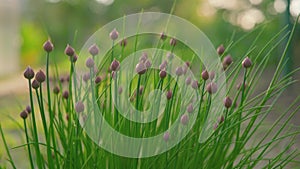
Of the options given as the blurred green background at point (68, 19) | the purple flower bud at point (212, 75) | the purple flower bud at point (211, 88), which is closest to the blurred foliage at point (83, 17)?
the blurred green background at point (68, 19)

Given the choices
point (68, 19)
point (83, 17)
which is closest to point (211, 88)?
point (83, 17)

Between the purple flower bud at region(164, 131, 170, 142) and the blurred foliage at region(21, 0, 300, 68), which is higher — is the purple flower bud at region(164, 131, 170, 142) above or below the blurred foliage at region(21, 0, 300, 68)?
below

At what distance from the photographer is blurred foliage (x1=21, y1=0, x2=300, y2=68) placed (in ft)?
14.4

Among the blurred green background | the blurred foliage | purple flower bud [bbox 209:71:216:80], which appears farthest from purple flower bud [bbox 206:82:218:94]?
the blurred foliage

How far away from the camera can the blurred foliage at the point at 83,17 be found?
4.40 meters

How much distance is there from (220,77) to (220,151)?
14 centimetres

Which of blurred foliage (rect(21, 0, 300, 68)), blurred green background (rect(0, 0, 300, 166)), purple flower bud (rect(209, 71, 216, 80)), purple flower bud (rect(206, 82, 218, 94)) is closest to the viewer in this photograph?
purple flower bud (rect(206, 82, 218, 94))

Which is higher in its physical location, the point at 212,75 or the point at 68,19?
the point at 68,19

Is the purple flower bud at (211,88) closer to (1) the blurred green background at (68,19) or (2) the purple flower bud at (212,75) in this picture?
(2) the purple flower bud at (212,75)

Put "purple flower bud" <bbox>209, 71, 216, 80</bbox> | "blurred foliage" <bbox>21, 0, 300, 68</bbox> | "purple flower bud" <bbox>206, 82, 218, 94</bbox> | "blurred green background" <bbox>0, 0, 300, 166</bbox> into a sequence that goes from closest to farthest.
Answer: "purple flower bud" <bbox>206, 82, 218, 94</bbox> < "purple flower bud" <bbox>209, 71, 216, 80</bbox> < "blurred green background" <bbox>0, 0, 300, 166</bbox> < "blurred foliage" <bbox>21, 0, 300, 68</bbox>

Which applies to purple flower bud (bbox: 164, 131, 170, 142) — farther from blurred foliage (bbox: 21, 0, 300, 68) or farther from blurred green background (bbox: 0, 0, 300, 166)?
blurred foliage (bbox: 21, 0, 300, 68)

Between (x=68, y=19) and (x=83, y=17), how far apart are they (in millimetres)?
279

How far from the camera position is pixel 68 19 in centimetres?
635

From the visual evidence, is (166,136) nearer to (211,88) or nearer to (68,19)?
(211,88)
